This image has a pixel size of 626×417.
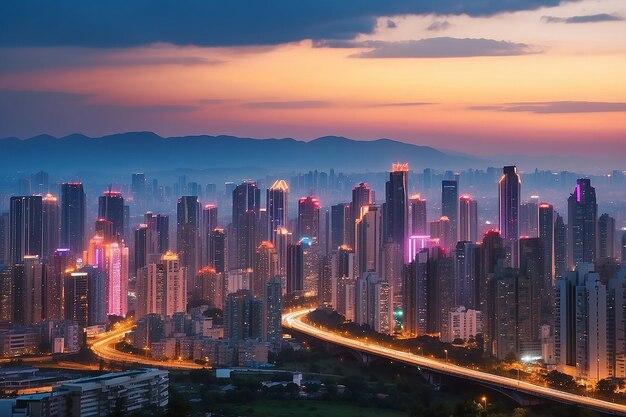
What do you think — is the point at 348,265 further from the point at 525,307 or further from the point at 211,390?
the point at 211,390

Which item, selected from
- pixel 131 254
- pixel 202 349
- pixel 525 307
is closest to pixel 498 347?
pixel 525 307

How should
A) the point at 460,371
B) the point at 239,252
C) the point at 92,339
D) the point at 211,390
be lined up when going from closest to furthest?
1. the point at 211,390
2. the point at 460,371
3. the point at 92,339
4. the point at 239,252

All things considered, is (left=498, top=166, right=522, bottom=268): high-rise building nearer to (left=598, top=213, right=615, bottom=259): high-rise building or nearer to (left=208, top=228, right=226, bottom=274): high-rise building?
(left=598, top=213, right=615, bottom=259): high-rise building

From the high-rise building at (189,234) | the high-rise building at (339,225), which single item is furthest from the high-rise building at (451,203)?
the high-rise building at (189,234)

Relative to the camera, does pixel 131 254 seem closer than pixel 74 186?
Yes

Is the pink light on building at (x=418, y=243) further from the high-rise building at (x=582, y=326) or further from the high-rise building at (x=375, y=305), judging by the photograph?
the high-rise building at (x=582, y=326)
